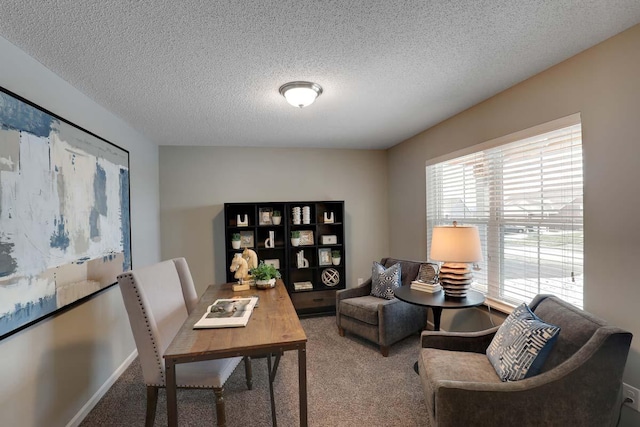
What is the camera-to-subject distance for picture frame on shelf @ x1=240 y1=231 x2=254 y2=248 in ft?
13.1

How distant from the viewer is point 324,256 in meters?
4.25

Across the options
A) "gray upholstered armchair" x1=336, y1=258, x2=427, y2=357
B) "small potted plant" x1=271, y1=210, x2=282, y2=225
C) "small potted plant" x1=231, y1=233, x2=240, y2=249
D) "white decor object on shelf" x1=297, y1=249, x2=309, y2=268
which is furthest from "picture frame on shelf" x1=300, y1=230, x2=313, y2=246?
"gray upholstered armchair" x1=336, y1=258, x2=427, y2=357

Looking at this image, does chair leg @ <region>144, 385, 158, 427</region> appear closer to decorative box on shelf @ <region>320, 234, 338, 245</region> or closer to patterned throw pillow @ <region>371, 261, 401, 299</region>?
→ patterned throw pillow @ <region>371, 261, 401, 299</region>

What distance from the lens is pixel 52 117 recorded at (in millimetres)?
1841

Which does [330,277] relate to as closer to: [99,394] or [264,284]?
[264,284]

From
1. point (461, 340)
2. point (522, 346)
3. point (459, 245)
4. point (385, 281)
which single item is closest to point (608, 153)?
point (459, 245)

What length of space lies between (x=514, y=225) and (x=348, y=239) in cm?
239

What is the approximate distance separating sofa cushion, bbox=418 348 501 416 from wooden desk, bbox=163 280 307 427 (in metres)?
0.72

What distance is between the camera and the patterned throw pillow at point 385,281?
321 centimetres

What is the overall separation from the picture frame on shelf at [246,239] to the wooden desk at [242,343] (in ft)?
7.19

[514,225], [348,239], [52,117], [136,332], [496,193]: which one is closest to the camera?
[136,332]

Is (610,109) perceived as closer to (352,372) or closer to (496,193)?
(496,193)

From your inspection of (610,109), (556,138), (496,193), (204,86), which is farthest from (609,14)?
(204,86)

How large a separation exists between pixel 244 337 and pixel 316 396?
117cm
